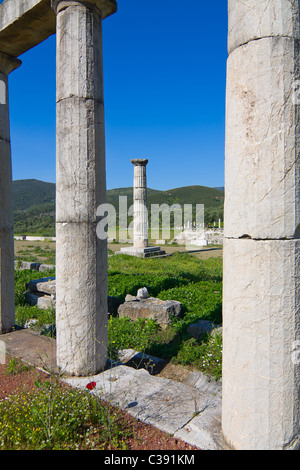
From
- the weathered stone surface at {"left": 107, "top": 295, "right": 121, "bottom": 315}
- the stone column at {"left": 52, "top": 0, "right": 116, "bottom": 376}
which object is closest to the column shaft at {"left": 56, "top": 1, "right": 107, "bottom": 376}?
the stone column at {"left": 52, "top": 0, "right": 116, "bottom": 376}

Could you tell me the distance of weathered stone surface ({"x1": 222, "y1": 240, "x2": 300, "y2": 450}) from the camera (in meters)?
2.29

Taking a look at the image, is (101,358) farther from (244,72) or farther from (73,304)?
(244,72)

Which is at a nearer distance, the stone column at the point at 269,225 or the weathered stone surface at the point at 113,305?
the stone column at the point at 269,225

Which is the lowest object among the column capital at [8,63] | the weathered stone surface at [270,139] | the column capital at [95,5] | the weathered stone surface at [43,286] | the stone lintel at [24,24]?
the weathered stone surface at [43,286]

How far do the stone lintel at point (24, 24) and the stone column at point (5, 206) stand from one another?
0.34 metres

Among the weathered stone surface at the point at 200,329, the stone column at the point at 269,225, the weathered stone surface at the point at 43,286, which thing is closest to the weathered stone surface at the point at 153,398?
the stone column at the point at 269,225

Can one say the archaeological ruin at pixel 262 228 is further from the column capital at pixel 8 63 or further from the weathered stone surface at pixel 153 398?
the column capital at pixel 8 63

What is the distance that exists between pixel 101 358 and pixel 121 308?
11.2 ft

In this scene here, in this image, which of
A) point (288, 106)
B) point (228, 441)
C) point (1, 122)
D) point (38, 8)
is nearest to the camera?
point (288, 106)

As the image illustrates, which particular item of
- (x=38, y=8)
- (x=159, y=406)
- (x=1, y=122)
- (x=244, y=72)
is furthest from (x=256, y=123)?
(x=1, y=122)

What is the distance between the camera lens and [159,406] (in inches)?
124

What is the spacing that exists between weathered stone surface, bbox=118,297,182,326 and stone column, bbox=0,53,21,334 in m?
2.53

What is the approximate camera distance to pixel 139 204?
20.4 meters

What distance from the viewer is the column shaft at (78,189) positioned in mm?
3770
